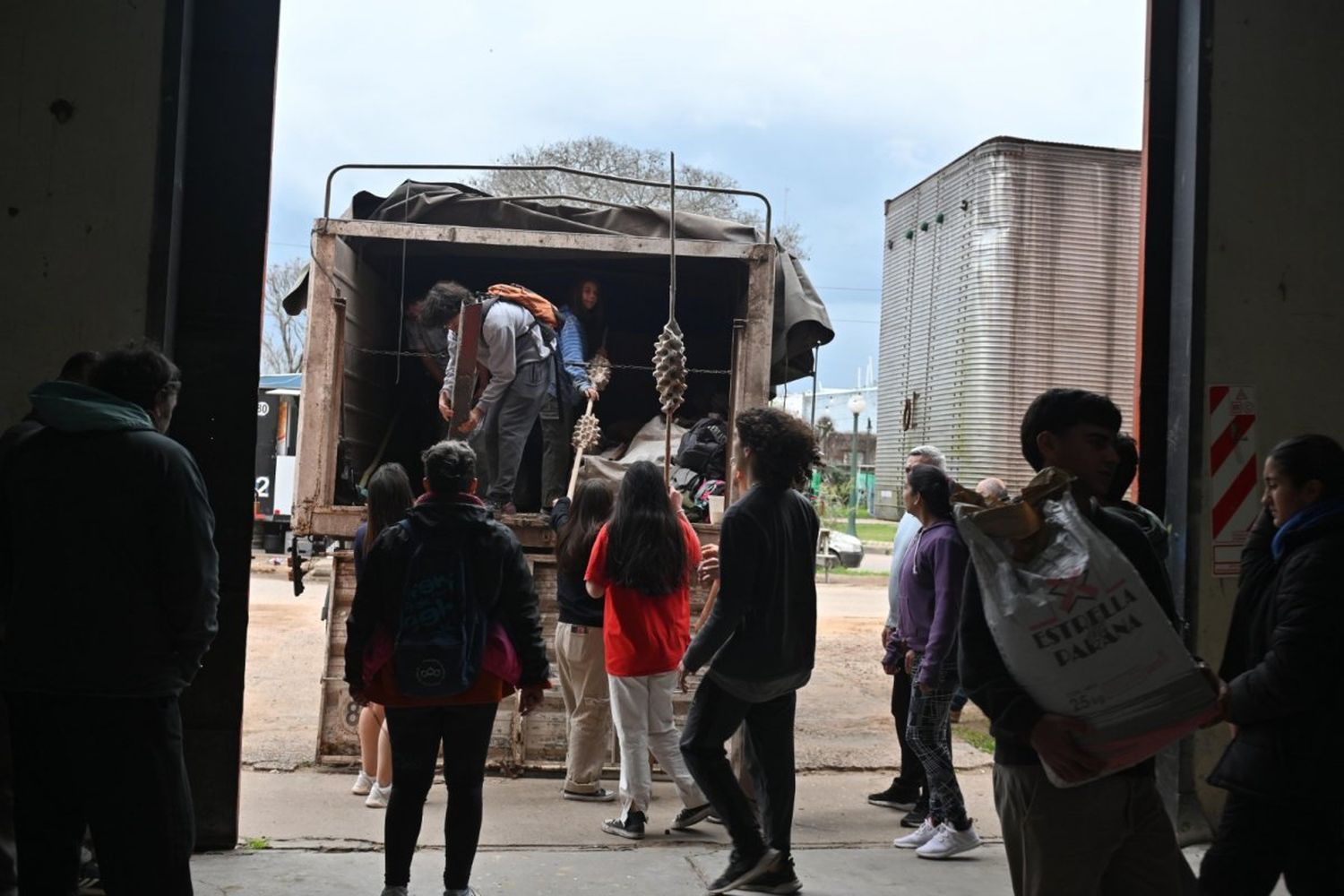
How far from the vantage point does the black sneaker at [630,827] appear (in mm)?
5676

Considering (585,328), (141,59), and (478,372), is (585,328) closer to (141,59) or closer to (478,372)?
(478,372)

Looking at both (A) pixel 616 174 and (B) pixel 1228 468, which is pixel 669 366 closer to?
(B) pixel 1228 468

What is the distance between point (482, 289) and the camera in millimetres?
8742

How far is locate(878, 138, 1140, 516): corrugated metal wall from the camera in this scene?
10.4 m

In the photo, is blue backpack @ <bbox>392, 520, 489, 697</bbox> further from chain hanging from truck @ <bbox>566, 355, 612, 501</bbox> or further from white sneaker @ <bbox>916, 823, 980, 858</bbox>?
chain hanging from truck @ <bbox>566, 355, 612, 501</bbox>

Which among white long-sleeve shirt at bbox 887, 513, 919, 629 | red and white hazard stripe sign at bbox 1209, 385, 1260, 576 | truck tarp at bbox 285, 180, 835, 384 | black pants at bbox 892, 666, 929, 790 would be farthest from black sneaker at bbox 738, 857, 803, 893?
truck tarp at bbox 285, 180, 835, 384

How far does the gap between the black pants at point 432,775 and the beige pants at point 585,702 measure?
7.19 feet

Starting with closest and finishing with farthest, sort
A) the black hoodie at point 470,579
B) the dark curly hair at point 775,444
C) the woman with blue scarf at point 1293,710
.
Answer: the woman with blue scarf at point 1293,710
the black hoodie at point 470,579
the dark curly hair at point 775,444

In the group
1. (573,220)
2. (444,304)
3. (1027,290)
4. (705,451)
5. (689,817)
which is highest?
(1027,290)

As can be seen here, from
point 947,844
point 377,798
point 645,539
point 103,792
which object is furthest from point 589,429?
point 103,792

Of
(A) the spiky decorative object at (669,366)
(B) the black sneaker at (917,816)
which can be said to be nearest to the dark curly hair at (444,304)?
(A) the spiky decorative object at (669,366)

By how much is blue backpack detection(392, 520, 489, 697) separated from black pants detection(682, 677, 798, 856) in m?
1.01

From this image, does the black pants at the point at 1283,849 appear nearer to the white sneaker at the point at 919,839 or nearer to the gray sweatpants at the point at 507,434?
the white sneaker at the point at 919,839

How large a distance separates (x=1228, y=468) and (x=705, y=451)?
3160mm
